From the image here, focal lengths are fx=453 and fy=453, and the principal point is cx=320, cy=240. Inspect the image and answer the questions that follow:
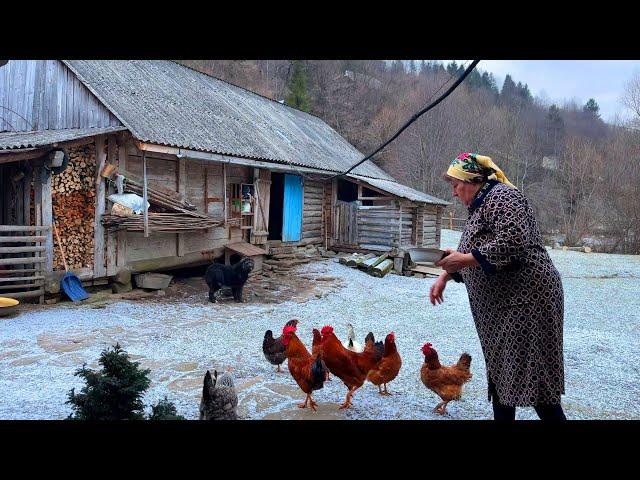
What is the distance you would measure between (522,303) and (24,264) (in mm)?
8272

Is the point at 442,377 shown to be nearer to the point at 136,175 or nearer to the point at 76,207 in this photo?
the point at 76,207

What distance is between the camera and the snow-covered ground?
421cm

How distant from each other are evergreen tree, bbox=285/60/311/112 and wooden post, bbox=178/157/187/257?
21.1 metres

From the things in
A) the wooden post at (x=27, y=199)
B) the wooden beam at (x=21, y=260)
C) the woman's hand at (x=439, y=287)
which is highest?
the wooden post at (x=27, y=199)

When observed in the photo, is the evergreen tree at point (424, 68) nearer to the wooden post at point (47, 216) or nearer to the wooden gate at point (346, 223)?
the wooden gate at point (346, 223)

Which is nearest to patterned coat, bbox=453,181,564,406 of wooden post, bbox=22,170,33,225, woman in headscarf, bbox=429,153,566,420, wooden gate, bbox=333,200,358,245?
woman in headscarf, bbox=429,153,566,420

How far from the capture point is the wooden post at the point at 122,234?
8844mm

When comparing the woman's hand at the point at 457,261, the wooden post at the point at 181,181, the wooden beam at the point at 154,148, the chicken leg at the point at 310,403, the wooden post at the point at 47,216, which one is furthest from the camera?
the wooden post at the point at 181,181

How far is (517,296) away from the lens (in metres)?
2.40

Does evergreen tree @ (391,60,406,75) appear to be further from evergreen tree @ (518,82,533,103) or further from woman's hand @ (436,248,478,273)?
woman's hand @ (436,248,478,273)

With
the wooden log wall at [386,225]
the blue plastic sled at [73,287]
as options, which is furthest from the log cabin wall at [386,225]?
the blue plastic sled at [73,287]

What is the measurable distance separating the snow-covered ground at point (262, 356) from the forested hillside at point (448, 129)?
21.9 metres

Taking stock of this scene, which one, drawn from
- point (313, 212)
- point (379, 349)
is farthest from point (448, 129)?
point (379, 349)

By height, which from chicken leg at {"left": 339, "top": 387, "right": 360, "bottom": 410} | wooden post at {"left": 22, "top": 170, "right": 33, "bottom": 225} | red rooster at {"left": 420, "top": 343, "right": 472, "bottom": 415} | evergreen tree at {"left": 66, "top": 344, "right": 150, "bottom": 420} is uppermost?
wooden post at {"left": 22, "top": 170, "right": 33, "bottom": 225}
